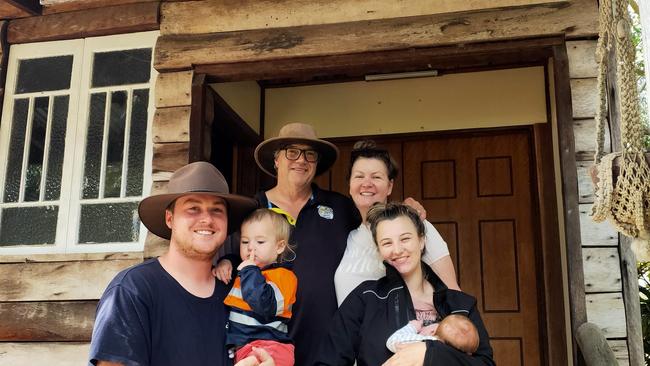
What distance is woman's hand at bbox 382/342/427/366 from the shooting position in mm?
2012

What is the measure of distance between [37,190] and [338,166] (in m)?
2.33

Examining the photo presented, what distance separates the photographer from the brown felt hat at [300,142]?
299 centimetres

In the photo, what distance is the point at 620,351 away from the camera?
3.06 m

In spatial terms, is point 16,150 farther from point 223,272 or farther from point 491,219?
point 491,219

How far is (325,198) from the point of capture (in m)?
2.93

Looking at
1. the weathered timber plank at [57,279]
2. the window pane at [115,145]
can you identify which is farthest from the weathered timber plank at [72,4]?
the weathered timber plank at [57,279]

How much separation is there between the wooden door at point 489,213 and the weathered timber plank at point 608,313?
66.7 inches

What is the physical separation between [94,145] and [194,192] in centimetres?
195

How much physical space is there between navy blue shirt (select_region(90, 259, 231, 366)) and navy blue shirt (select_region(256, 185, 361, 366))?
1.34 feet

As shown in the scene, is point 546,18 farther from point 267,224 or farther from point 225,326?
point 225,326

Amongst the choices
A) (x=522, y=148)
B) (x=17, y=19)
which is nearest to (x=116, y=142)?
(x=17, y=19)

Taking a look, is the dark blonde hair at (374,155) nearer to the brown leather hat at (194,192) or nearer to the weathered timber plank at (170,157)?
the brown leather hat at (194,192)

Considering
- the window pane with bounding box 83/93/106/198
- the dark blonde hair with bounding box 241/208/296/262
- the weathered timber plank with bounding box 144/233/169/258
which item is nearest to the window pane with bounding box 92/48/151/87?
the window pane with bounding box 83/93/106/198

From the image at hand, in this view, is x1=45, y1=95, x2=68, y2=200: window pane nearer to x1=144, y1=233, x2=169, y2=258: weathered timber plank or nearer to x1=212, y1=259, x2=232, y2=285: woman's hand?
x1=144, y1=233, x2=169, y2=258: weathered timber plank
